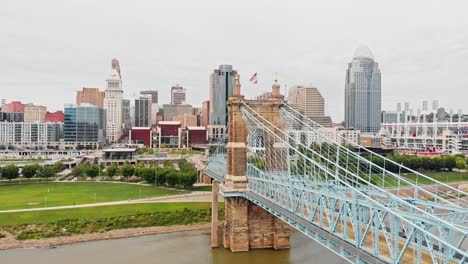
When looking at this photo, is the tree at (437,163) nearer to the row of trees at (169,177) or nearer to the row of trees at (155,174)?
the row of trees at (155,174)

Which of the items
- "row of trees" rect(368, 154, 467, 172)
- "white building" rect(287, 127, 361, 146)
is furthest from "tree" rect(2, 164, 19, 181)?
"row of trees" rect(368, 154, 467, 172)

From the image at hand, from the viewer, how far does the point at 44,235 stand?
3891 centimetres

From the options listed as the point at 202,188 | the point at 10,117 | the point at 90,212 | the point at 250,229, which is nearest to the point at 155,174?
the point at 202,188

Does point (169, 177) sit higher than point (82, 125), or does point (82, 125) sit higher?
point (82, 125)

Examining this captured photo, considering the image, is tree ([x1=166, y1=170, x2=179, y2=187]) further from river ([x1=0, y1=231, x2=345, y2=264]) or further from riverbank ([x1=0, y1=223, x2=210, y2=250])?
river ([x1=0, y1=231, x2=345, y2=264])

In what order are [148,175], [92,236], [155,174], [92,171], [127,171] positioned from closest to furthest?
[92,236], [155,174], [148,175], [127,171], [92,171]

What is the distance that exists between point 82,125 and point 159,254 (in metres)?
122

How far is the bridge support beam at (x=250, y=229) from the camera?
35.1m

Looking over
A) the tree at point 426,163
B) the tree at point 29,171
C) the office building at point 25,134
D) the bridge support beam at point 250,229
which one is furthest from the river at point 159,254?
the office building at point 25,134

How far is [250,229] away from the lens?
35.8m

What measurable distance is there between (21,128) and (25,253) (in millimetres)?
135949

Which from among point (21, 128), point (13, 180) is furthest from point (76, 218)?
point (21, 128)

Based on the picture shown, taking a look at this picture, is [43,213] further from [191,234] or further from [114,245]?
[191,234]

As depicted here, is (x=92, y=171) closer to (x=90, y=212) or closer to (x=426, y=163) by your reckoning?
(x=90, y=212)
